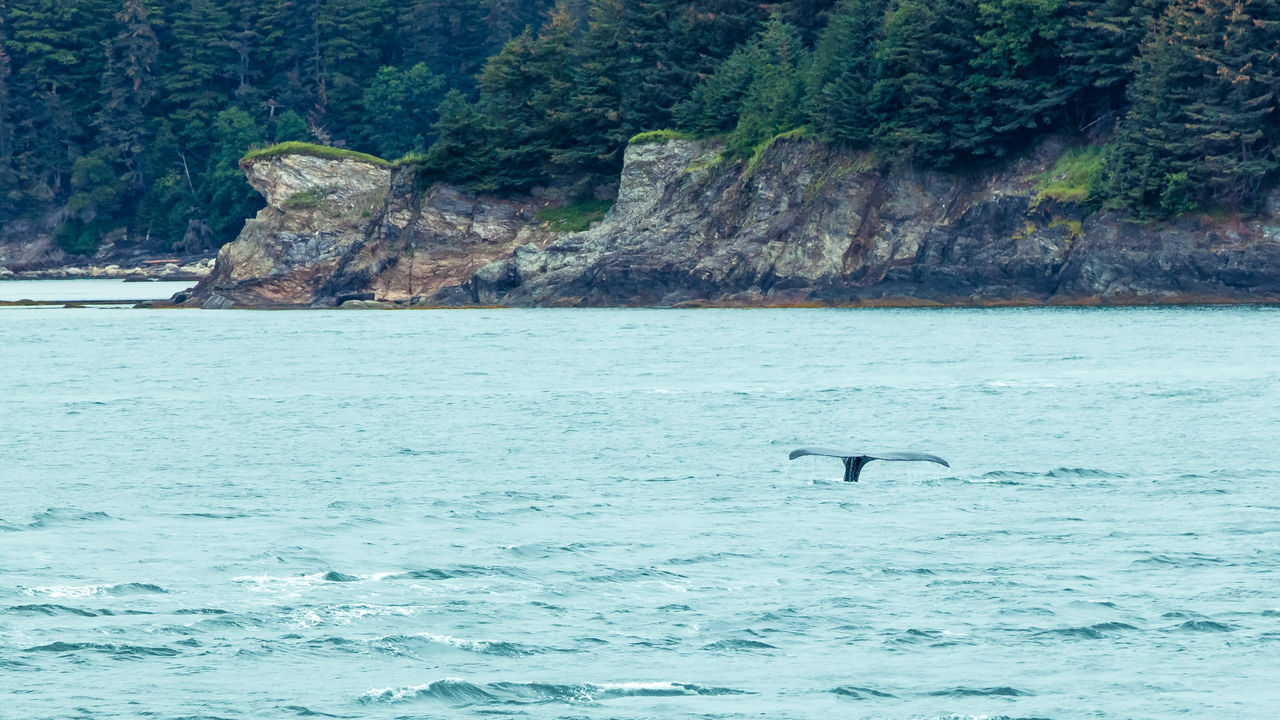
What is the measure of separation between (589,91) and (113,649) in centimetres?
8287

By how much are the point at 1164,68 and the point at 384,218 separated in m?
43.9

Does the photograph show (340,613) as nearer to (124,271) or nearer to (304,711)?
(304,711)

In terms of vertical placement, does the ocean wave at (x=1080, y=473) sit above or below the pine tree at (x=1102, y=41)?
below

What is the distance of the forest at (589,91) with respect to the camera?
261 feet

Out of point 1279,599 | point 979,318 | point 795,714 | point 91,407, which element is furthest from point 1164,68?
point 795,714

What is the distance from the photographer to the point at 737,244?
9044 centimetres

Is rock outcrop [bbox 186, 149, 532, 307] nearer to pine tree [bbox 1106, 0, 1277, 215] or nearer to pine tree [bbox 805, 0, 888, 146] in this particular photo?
pine tree [bbox 805, 0, 888, 146]

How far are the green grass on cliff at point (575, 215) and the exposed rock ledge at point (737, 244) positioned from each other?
3.08ft

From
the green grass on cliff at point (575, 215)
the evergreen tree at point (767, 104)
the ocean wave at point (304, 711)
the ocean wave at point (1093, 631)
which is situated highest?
the evergreen tree at point (767, 104)

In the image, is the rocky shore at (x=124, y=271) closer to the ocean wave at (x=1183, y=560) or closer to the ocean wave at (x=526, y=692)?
the ocean wave at (x=1183, y=560)

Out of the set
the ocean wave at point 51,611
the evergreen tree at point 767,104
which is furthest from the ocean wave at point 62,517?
the evergreen tree at point 767,104

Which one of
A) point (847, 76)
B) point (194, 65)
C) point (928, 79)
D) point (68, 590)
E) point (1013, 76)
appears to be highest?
point (194, 65)

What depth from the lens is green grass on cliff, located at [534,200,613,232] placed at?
318 ft

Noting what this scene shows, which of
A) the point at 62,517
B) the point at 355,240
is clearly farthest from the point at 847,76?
the point at 62,517
